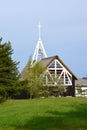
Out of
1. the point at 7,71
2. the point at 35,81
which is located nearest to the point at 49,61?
the point at 35,81

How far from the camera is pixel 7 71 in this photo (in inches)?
1678

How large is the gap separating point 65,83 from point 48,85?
384 inches

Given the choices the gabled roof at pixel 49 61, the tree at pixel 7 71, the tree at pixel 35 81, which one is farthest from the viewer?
the gabled roof at pixel 49 61

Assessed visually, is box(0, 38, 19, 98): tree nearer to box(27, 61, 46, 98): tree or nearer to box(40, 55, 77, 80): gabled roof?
box(27, 61, 46, 98): tree

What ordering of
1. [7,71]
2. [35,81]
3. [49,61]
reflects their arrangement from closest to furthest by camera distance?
[7,71] < [35,81] < [49,61]

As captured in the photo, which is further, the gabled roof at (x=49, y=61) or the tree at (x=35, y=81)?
the gabled roof at (x=49, y=61)

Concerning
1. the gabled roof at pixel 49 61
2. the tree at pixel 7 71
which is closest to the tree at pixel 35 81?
the tree at pixel 7 71

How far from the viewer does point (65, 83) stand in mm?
66750

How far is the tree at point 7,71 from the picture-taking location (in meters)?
41.6

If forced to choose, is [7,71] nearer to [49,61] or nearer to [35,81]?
[35,81]

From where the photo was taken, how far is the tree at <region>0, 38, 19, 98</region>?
41.6 metres

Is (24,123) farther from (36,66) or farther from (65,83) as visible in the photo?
(65,83)

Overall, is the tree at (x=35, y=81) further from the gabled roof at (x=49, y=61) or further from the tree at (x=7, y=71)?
the gabled roof at (x=49, y=61)

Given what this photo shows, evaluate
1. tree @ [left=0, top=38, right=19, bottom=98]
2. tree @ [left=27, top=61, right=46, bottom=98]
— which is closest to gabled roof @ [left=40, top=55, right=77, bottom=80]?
tree @ [left=27, top=61, right=46, bottom=98]
